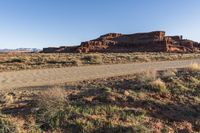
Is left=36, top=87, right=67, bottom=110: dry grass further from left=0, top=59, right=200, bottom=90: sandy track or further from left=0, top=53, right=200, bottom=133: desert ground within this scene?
left=0, top=59, right=200, bottom=90: sandy track

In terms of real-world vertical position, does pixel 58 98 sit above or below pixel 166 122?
above

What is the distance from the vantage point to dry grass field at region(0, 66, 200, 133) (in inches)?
371

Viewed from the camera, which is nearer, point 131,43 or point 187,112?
point 187,112

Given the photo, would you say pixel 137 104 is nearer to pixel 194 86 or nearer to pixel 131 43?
pixel 194 86

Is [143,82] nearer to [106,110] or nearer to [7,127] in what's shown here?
[106,110]

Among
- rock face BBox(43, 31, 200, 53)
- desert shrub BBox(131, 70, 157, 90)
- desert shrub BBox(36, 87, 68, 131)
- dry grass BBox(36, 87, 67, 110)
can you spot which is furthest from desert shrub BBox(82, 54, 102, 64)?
rock face BBox(43, 31, 200, 53)

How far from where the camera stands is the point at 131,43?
4097 inches

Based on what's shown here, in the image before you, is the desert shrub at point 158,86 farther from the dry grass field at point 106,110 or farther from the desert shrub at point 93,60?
the desert shrub at point 93,60

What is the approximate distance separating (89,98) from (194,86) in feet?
18.3

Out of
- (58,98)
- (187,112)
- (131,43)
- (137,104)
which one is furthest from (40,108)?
(131,43)

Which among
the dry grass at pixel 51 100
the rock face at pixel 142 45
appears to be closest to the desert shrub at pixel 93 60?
the dry grass at pixel 51 100

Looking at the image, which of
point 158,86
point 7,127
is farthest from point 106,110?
point 158,86

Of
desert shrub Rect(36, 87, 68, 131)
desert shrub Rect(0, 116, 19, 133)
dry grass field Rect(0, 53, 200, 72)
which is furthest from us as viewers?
dry grass field Rect(0, 53, 200, 72)

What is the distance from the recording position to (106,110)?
1055 centimetres
